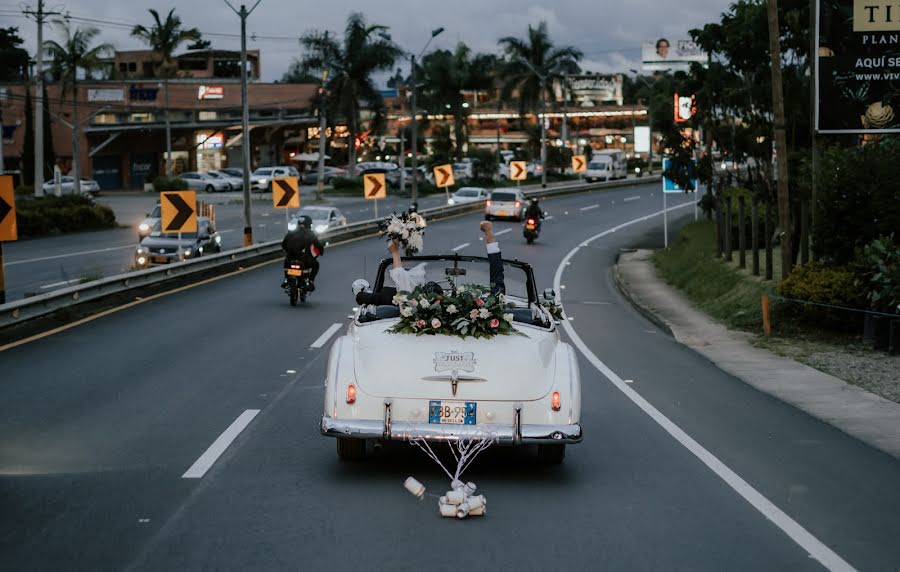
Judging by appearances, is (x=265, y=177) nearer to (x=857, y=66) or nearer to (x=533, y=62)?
(x=533, y=62)

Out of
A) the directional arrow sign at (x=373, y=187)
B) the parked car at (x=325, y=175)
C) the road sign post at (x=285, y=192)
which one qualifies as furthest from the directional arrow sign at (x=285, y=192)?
the parked car at (x=325, y=175)

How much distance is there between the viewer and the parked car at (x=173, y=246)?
31531 millimetres

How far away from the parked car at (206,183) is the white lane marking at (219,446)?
239 ft

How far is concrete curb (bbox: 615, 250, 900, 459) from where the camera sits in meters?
11.8

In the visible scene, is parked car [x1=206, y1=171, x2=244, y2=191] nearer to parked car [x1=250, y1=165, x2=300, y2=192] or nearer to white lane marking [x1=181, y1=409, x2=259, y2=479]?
parked car [x1=250, y1=165, x2=300, y2=192]

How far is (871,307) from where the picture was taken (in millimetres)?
18266

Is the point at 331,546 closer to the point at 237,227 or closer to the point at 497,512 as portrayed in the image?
the point at 497,512

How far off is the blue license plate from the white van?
8037 centimetres

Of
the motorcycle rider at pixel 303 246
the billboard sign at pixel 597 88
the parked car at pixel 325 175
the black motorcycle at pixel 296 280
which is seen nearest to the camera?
the motorcycle rider at pixel 303 246

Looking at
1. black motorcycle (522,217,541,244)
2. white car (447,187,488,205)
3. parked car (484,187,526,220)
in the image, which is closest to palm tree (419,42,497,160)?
white car (447,187,488,205)

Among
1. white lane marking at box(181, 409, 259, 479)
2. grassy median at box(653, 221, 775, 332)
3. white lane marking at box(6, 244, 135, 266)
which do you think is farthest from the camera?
white lane marking at box(6, 244, 135, 266)

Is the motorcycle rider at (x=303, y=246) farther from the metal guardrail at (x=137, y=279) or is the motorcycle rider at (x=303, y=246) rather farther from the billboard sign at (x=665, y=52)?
the billboard sign at (x=665, y=52)

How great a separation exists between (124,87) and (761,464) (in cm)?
8738

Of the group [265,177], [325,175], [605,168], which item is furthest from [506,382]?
[325,175]
